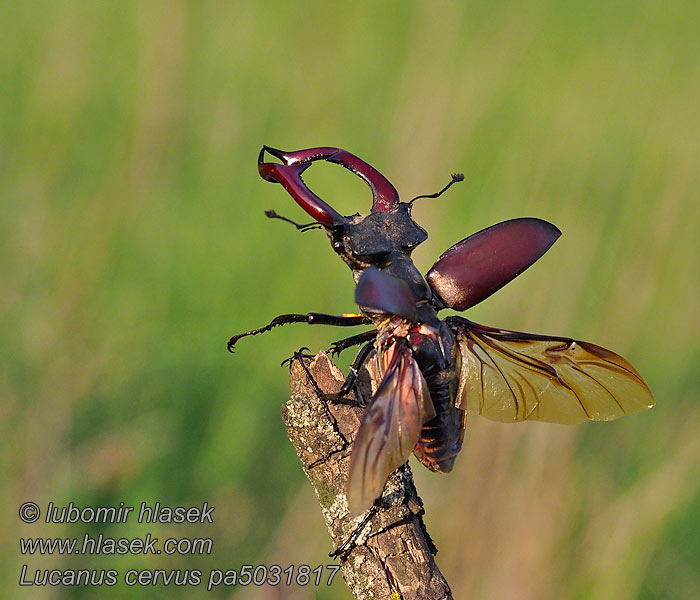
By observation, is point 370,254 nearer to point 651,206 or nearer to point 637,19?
point 651,206

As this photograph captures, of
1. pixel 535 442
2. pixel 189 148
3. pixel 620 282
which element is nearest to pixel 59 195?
pixel 189 148

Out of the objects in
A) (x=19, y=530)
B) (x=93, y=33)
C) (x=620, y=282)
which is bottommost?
(x=19, y=530)

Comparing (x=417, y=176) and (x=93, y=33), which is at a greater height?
(x=93, y=33)

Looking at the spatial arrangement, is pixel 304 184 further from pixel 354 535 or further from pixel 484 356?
pixel 354 535

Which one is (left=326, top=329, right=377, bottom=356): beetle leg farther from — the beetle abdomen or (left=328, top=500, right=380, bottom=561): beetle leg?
(left=328, top=500, right=380, bottom=561): beetle leg

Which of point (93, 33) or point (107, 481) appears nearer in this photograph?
point (107, 481)

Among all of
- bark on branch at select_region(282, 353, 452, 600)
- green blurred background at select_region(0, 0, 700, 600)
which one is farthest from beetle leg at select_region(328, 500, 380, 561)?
green blurred background at select_region(0, 0, 700, 600)

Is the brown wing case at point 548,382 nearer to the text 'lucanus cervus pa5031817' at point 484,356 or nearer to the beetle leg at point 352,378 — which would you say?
the text 'lucanus cervus pa5031817' at point 484,356
